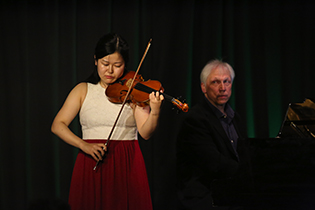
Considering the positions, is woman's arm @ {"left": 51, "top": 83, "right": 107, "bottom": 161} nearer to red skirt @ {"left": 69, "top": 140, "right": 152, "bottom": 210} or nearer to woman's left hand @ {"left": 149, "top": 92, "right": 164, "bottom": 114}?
red skirt @ {"left": 69, "top": 140, "right": 152, "bottom": 210}

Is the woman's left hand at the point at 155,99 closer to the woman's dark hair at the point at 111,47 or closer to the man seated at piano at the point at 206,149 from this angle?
the woman's dark hair at the point at 111,47

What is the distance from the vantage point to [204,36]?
297 centimetres

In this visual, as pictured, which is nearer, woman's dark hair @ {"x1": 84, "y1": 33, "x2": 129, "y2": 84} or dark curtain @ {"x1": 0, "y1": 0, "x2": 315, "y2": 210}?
woman's dark hair @ {"x1": 84, "y1": 33, "x2": 129, "y2": 84}

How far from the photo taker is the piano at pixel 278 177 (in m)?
1.58

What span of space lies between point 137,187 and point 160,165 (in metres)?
1.08

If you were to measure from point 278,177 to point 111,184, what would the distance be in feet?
2.85

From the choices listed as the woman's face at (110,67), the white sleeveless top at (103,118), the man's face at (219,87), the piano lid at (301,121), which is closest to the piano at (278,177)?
the piano lid at (301,121)

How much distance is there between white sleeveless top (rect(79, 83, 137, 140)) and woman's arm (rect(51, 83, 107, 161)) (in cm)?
4

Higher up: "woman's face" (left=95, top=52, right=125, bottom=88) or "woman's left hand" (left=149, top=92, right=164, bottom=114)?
"woman's face" (left=95, top=52, right=125, bottom=88)

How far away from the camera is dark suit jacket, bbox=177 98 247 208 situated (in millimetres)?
2123

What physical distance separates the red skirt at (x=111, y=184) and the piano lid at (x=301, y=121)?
99 centimetres

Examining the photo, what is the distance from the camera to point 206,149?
2.17m

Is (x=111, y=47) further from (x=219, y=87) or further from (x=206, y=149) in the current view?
(x=219, y=87)

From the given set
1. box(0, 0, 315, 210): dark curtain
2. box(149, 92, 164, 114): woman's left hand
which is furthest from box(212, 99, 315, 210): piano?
box(0, 0, 315, 210): dark curtain
